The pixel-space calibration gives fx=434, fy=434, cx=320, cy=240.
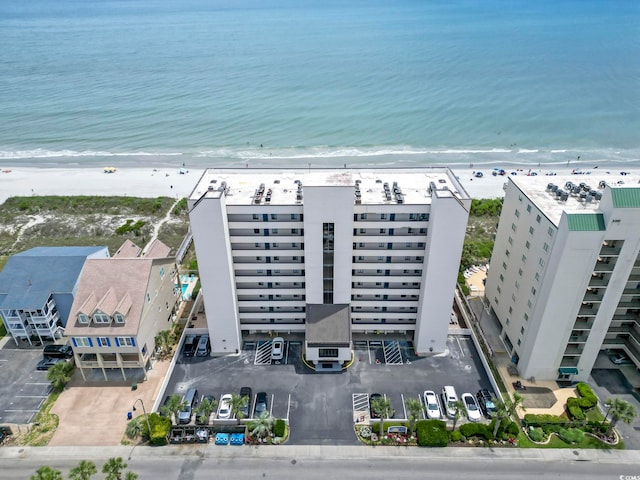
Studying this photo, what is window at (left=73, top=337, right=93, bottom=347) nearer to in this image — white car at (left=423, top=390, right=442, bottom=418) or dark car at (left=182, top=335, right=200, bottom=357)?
dark car at (left=182, top=335, right=200, bottom=357)

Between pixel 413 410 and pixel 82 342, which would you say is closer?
pixel 413 410

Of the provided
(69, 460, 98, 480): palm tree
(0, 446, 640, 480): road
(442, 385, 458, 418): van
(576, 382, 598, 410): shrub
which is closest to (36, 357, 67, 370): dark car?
(0, 446, 640, 480): road

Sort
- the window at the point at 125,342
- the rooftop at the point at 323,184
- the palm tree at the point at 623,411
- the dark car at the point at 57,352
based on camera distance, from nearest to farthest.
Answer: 1. the palm tree at the point at 623,411
2. the window at the point at 125,342
3. the rooftop at the point at 323,184
4. the dark car at the point at 57,352

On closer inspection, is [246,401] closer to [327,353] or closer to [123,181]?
[327,353]

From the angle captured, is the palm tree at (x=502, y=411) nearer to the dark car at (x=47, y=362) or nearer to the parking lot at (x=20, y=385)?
the parking lot at (x=20, y=385)

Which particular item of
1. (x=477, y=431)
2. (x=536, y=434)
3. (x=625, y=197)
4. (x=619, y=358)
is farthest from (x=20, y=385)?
(x=619, y=358)

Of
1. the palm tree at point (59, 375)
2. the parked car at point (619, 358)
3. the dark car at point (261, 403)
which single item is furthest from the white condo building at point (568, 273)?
the palm tree at point (59, 375)

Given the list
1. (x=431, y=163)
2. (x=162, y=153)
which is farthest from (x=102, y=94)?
(x=431, y=163)
